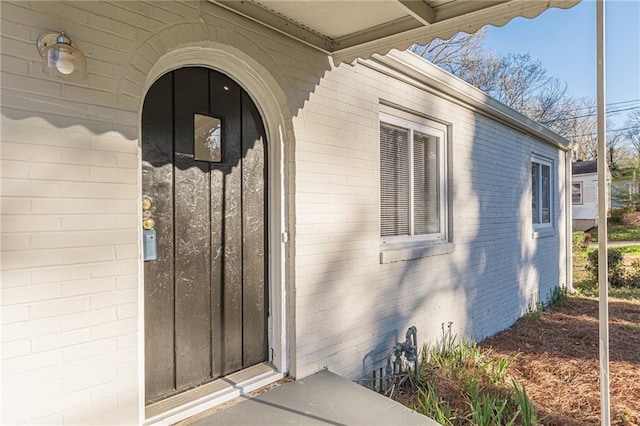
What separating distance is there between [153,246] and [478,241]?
415 centimetres

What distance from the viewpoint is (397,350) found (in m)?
3.44

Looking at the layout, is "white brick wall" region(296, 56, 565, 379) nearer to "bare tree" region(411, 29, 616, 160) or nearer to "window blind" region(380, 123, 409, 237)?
"window blind" region(380, 123, 409, 237)

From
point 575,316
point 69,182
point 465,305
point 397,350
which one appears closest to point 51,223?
point 69,182

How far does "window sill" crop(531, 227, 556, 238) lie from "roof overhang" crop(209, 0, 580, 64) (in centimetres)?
514

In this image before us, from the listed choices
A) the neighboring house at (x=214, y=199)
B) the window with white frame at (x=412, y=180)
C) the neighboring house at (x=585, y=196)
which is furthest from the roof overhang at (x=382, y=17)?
the neighboring house at (x=585, y=196)

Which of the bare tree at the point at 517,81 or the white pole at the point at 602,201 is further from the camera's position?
the bare tree at the point at 517,81

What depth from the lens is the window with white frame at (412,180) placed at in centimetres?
391

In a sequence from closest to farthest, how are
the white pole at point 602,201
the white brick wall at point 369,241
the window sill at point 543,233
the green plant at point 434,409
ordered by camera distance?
the white pole at point 602,201 < the green plant at point 434,409 < the white brick wall at point 369,241 < the window sill at point 543,233

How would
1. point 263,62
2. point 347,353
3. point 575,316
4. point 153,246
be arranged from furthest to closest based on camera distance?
point 575,316 → point 347,353 → point 263,62 → point 153,246

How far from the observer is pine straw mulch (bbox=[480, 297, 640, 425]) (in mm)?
3271

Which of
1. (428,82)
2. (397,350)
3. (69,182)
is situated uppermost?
(428,82)

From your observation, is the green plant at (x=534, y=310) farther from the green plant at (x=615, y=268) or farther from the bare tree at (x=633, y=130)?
the bare tree at (x=633, y=130)

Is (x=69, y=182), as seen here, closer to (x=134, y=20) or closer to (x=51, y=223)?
(x=51, y=223)

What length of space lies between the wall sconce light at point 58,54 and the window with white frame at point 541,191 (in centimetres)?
702
